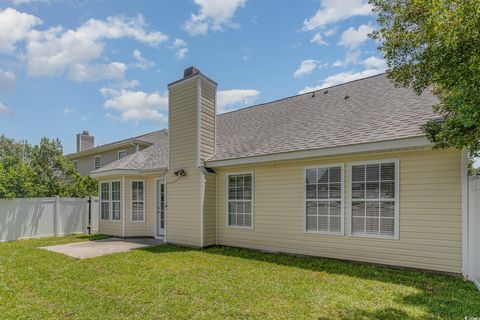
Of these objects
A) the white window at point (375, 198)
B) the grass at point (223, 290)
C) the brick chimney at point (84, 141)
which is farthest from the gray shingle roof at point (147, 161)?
the brick chimney at point (84, 141)

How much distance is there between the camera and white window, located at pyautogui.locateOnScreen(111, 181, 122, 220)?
10.7 meters

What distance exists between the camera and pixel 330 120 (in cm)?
780

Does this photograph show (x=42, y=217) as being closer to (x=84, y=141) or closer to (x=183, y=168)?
(x=183, y=168)

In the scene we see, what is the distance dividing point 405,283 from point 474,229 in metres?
1.55

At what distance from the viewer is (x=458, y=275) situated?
5125 mm

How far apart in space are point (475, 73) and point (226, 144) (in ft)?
24.0

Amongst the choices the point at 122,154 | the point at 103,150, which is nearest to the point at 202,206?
the point at 122,154

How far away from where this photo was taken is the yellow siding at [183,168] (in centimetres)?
862

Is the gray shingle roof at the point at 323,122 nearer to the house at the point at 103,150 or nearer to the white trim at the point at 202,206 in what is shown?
the white trim at the point at 202,206

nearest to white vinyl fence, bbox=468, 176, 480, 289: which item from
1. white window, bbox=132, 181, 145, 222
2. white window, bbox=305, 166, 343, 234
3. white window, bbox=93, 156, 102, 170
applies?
white window, bbox=305, 166, 343, 234

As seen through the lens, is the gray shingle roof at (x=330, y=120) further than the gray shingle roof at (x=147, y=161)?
No

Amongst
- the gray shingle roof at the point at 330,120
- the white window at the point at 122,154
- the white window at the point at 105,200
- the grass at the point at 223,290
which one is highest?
the gray shingle roof at the point at 330,120

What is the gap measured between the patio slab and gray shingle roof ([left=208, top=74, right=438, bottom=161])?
12.2 ft

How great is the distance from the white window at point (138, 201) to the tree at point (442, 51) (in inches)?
365
